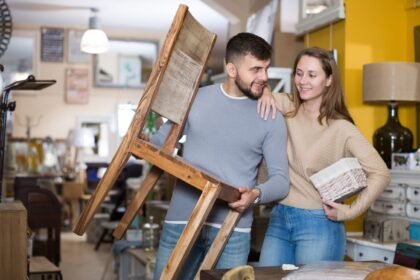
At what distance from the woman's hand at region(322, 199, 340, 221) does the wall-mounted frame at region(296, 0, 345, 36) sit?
209 cm

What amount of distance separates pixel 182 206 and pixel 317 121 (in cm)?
62

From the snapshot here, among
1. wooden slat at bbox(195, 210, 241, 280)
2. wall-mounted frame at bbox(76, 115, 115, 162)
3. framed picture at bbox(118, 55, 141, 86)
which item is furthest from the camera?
framed picture at bbox(118, 55, 141, 86)

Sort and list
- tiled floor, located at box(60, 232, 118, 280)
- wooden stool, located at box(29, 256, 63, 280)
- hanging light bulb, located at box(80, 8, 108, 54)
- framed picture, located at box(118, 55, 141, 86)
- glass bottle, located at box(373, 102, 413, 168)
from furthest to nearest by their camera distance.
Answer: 1. framed picture, located at box(118, 55, 141, 86)
2. hanging light bulb, located at box(80, 8, 108, 54)
3. tiled floor, located at box(60, 232, 118, 280)
4. wooden stool, located at box(29, 256, 63, 280)
5. glass bottle, located at box(373, 102, 413, 168)

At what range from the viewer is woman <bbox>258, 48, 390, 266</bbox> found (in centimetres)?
255

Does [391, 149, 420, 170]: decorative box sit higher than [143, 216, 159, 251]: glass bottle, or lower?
higher

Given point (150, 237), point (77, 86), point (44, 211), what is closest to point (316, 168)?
point (150, 237)

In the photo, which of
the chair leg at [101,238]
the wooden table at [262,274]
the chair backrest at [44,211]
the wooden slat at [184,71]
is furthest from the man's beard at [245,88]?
the chair leg at [101,238]

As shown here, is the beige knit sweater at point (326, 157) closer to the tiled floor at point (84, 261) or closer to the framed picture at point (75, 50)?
the tiled floor at point (84, 261)

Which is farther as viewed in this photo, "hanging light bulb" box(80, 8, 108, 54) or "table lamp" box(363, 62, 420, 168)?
"hanging light bulb" box(80, 8, 108, 54)

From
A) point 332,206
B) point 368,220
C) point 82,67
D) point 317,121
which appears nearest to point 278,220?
point 332,206

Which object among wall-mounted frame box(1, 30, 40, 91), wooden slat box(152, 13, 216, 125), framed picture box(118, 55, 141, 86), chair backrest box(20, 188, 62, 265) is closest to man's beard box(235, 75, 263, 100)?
wooden slat box(152, 13, 216, 125)

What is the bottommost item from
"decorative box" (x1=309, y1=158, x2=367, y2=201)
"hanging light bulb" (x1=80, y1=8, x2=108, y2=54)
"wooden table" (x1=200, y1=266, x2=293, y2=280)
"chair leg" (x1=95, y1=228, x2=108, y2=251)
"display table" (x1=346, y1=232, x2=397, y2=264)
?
"chair leg" (x1=95, y1=228, x2=108, y2=251)

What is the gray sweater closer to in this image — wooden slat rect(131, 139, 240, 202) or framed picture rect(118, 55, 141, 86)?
wooden slat rect(131, 139, 240, 202)

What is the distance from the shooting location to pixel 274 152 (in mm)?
2570
